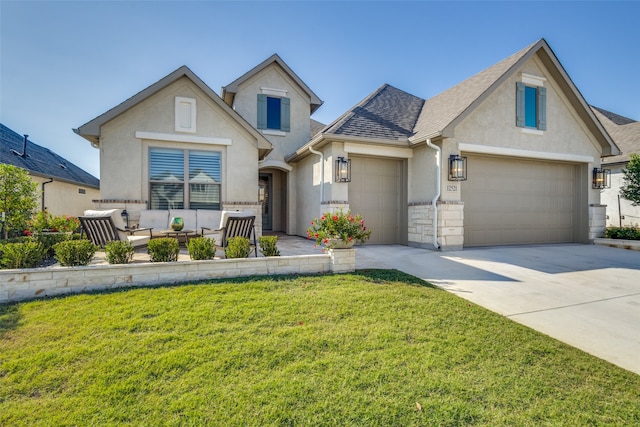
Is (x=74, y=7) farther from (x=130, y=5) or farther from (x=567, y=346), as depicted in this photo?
(x=567, y=346)

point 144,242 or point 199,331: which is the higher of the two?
point 144,242

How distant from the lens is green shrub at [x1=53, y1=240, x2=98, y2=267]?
4785mm

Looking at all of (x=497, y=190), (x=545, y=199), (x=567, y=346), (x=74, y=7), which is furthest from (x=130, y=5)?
(x=545, y=199)

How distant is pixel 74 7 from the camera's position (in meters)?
8.20

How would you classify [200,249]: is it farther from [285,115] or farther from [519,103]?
[519,103]

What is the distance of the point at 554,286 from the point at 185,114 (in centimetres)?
1006

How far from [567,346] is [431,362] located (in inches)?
65.5

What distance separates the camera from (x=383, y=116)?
11.0 metres

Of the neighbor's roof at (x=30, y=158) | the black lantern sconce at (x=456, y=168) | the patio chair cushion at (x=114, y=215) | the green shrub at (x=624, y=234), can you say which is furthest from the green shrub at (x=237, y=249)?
the green shrub at (x=624, y=234)

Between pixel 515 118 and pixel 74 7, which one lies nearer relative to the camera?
pixel 74 7

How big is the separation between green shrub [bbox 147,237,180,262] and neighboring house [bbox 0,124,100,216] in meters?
11.3

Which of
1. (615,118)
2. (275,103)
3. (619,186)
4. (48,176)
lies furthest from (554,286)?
(615,118)

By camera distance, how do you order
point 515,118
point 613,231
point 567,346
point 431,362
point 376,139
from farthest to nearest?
point 613,231 → point 515,118 → point 376,139 → point 567,346 → point 431,362

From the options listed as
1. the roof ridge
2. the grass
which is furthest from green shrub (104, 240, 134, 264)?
the roof ridge
